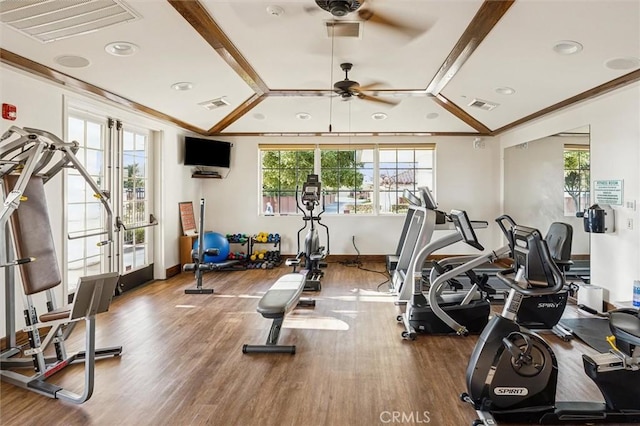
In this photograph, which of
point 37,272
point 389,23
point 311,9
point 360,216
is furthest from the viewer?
point 360,216

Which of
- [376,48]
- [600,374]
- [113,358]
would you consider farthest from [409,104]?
[113,358]

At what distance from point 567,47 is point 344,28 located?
203 centimetres

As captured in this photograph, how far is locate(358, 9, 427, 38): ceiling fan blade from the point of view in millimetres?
3070

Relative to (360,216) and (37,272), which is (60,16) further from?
(360,216)

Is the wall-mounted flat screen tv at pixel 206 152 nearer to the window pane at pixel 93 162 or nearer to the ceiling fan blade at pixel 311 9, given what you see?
the window pane at pixel 93 162

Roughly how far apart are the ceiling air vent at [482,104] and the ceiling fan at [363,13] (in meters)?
2.13

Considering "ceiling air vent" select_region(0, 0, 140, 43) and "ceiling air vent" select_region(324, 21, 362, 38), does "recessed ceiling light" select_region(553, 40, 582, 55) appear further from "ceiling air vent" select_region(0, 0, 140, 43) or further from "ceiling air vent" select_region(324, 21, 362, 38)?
"ceiling air vent" select_region(0, 0, 140, 43)

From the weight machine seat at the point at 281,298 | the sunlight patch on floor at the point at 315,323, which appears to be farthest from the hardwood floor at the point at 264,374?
the weight machine seat at the point at 281,298

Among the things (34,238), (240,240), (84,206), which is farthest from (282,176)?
(34,238)

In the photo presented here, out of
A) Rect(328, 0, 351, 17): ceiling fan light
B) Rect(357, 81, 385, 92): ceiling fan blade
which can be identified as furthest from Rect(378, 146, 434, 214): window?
Rect(328, 0, 351, 17): ceiling fan light

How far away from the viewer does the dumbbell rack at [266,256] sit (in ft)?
21.6

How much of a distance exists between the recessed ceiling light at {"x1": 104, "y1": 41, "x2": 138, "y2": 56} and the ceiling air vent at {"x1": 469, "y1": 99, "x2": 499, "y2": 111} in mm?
4311

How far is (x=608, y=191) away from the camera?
4.11m

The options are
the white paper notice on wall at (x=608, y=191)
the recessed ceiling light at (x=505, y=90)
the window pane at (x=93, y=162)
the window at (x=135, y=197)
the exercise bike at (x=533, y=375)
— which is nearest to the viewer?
the exercise bike at (x=533, y=375)
